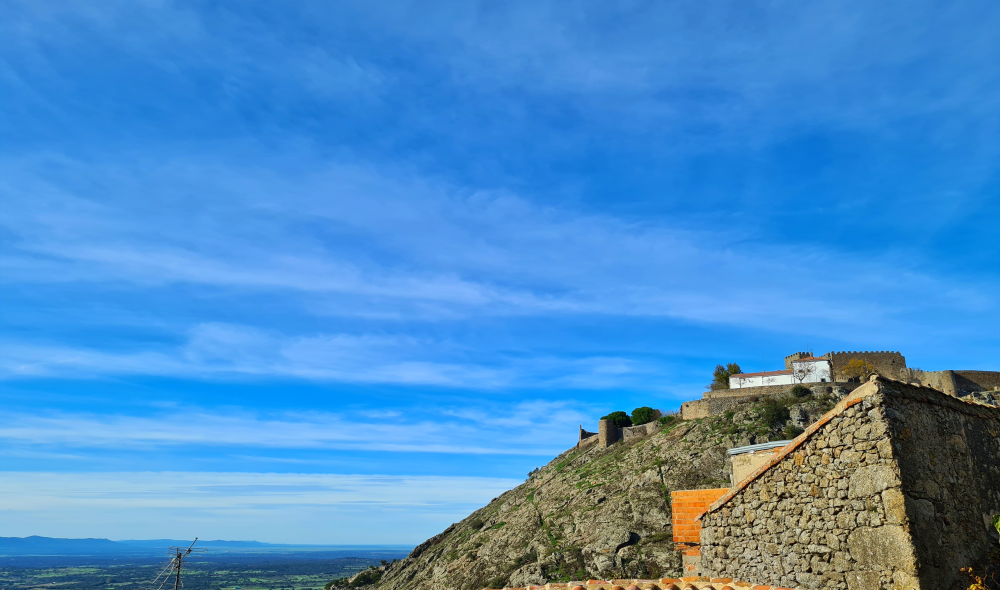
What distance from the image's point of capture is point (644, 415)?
75.0m

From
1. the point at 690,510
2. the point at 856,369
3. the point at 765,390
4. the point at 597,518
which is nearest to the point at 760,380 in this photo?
the point at 765,390

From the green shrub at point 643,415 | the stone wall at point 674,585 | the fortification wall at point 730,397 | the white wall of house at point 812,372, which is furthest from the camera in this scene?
the green shrub at point 643,415

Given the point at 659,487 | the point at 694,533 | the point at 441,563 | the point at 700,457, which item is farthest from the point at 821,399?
the point at 694,533

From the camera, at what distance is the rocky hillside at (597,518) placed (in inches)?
1642

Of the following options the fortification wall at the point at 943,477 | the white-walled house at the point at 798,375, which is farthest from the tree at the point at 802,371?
the fortification wall at the point at 943,477

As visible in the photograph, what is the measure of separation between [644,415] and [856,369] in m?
25.2

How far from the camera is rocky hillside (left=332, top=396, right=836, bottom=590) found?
41719 millimetres

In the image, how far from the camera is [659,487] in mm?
49281

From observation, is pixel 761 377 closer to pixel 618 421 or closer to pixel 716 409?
pixel 716 409

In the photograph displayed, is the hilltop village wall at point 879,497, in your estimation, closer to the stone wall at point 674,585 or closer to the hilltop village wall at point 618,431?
the stone wall at point 674,585

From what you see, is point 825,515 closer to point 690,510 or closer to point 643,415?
point 690,510

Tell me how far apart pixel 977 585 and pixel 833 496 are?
6.38 ft

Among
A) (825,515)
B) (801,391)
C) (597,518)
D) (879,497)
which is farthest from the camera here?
(801,391)

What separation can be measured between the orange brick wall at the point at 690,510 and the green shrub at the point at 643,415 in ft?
212
